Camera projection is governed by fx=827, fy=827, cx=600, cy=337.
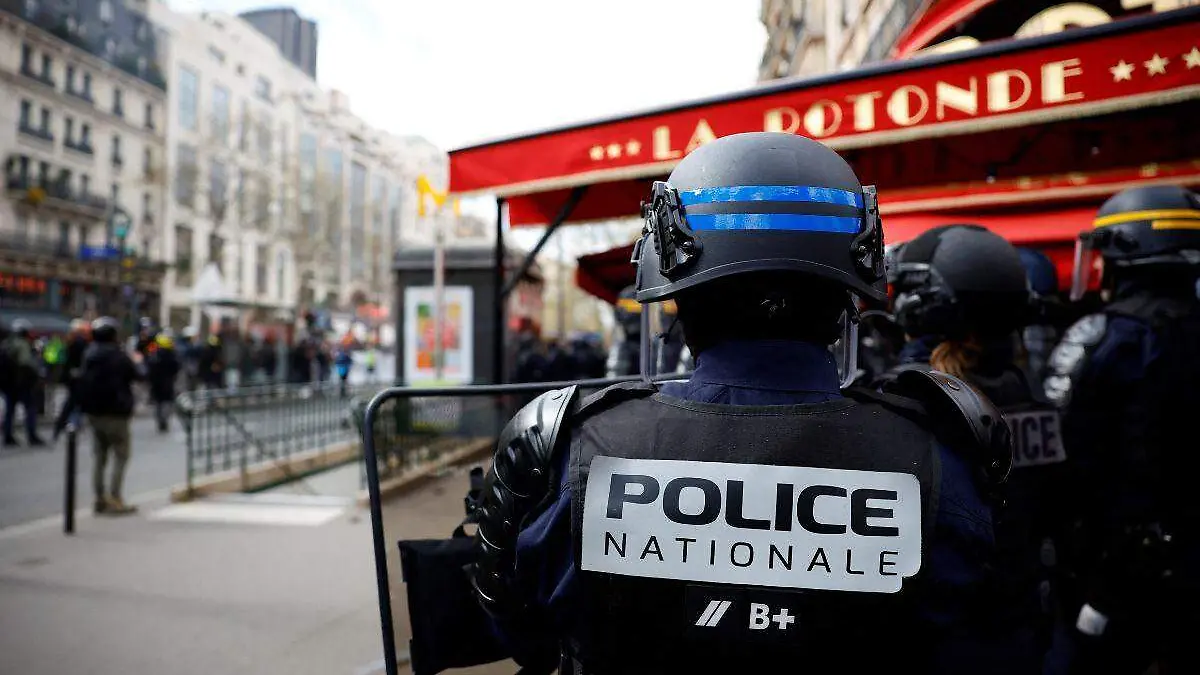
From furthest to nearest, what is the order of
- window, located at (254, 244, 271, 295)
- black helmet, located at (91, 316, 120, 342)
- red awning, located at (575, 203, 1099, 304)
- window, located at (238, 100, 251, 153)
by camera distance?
window, located at (254, 244, 271, 295), window, located at (238, 100, 251, 153), black helmet, located at (91, 316, 120, 342), red awning, located at (575, 203, 1099, 304)

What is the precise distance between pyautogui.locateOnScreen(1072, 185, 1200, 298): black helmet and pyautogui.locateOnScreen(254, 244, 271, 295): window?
53526 mm

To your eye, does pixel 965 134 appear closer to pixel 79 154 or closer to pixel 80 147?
pixel 79 154

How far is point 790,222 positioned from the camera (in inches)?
56.1

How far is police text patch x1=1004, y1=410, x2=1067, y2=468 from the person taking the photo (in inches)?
96.6

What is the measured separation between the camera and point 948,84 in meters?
3.38

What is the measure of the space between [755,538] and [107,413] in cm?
780

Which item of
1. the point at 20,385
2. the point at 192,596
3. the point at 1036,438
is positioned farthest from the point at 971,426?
the point at 20,385

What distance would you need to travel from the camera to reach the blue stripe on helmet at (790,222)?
143cm

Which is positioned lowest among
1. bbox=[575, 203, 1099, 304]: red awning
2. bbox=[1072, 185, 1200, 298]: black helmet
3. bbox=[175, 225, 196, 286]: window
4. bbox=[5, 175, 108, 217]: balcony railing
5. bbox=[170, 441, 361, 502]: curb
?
bbox=[170, 441, 361, 502]: curb

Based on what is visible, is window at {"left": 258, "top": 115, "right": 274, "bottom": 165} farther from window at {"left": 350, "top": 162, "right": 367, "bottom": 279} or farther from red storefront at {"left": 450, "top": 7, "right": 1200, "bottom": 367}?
red storefront at {"left": 450, "top": 7, "right": 1200, "bottom": 367}

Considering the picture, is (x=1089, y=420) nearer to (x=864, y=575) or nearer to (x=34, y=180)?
(x=864, y=575)

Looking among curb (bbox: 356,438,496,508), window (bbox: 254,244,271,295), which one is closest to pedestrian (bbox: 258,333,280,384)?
curb (bbox: 356,438,496,508)

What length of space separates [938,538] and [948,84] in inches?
105

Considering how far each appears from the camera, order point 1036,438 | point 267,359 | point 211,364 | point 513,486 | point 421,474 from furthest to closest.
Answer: point 267,359 → point 211,364 → point 1036,438 → point 421,474 → point 513,486
